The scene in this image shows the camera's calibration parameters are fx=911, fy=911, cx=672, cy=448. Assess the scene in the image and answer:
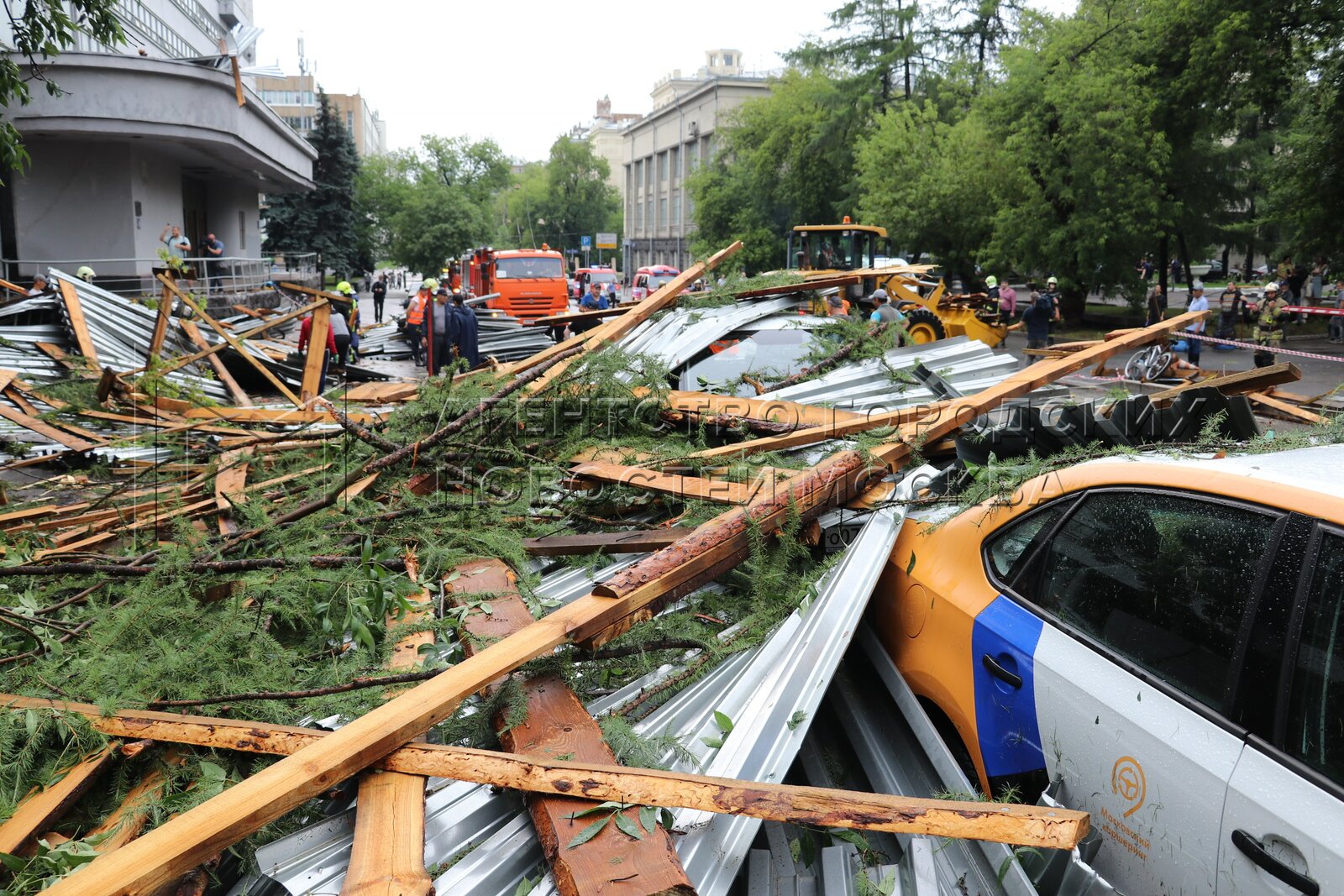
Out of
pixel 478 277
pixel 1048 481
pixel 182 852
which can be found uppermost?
pixel 478 277

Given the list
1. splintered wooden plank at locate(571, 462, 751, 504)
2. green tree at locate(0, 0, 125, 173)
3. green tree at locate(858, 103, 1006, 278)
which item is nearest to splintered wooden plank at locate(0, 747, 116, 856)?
splintered wooden plank at locate(571, 462, 751, 504)

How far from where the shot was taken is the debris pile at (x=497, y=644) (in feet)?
8.20

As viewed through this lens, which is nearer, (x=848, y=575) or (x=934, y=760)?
(x=934, y=760)

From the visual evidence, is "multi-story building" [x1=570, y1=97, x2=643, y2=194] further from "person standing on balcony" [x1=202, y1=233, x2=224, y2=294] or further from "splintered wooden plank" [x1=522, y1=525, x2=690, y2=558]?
"splintered wooden plank" [x1=522, y1=525, x2=690, y2=558]

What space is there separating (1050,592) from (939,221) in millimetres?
29514

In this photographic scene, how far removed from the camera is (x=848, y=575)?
145 inches

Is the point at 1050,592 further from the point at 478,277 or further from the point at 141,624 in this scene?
the point at 478,277

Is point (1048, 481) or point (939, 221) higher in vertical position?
Answer: point (939, 221)

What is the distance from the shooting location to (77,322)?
1234cm

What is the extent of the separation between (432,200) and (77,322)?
154 feet

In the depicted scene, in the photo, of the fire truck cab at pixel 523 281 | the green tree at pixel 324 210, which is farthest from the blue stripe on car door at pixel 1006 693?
the green tree at pixel 324 210

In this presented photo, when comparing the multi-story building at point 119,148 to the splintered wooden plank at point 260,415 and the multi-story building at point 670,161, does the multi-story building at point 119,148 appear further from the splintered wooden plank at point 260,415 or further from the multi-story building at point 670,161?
the multi-story building at point 670,161

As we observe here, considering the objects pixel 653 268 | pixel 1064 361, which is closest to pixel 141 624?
pixel 1064 361

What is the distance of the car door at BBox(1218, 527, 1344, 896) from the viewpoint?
1901mm
